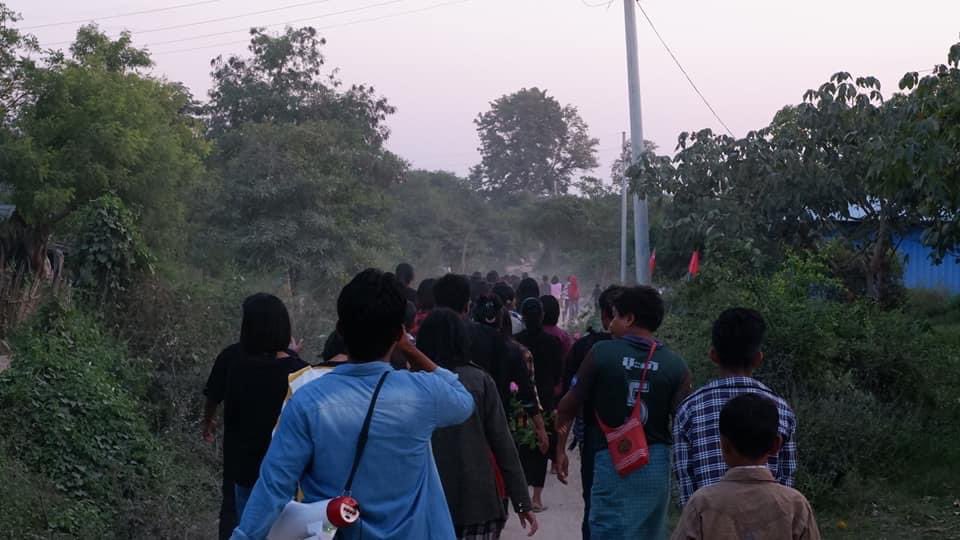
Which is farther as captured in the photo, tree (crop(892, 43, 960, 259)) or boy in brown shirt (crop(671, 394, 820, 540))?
tree (crop(892, 43, 960, 259))

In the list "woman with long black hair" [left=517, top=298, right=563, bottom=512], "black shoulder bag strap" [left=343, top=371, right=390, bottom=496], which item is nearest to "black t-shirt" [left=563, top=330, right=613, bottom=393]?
"woman with long black hair" [left=517, top=298, right=563, bottom=512]

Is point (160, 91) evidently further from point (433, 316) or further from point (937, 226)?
point (433, 316)

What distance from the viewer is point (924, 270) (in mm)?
27031

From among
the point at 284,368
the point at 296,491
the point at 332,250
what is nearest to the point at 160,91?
the point at 332,250

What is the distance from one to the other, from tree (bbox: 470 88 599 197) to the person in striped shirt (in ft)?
231

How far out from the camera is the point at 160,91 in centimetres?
2677

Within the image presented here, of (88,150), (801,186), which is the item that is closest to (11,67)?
(88,150)

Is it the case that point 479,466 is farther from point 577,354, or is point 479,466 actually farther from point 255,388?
point 577,354

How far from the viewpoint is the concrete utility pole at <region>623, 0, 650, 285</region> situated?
15.7 m

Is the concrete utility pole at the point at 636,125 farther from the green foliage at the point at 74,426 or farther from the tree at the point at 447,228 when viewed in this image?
the tree at the point at 447,228

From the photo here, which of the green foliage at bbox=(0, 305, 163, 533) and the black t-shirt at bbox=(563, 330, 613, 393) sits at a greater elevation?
the black t-shirt at bbox=(563, 330, 613, 393)

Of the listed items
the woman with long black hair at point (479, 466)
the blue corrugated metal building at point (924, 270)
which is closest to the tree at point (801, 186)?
the woman with long black hair at point (479, 466)

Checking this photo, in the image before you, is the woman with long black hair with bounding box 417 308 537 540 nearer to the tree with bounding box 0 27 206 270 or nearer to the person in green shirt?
the person in green shirt

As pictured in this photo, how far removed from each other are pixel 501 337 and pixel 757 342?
2.68 meters
